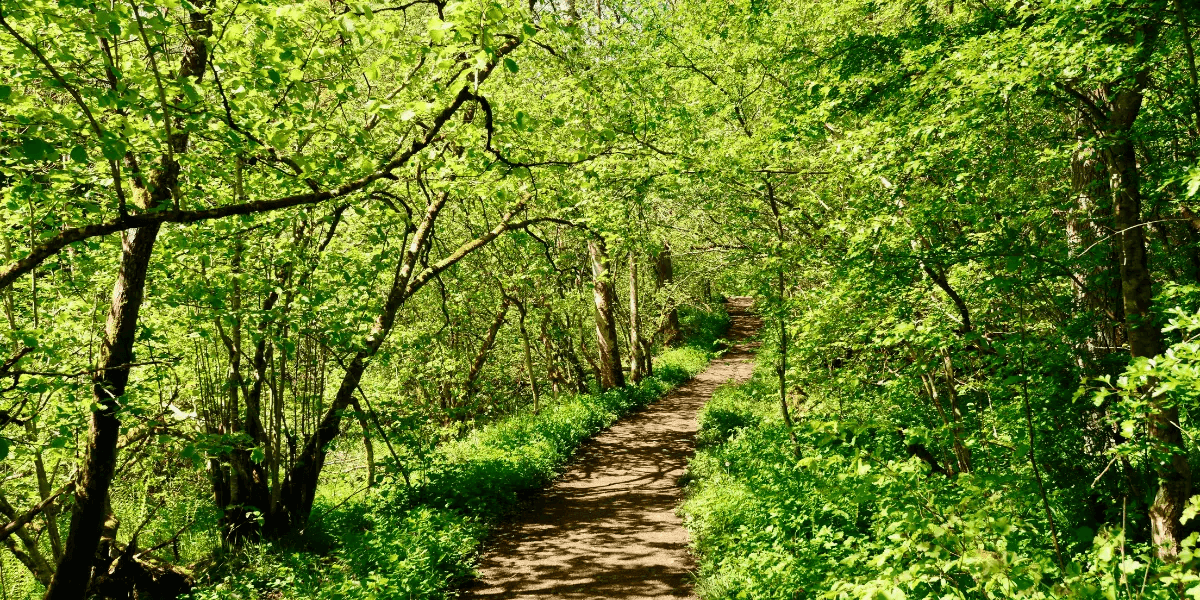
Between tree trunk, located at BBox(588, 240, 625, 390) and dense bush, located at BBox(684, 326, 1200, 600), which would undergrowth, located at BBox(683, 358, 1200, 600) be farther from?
tree trunk, located at BBox(588, 240, 625, 390)

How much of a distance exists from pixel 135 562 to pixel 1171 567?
10.4m

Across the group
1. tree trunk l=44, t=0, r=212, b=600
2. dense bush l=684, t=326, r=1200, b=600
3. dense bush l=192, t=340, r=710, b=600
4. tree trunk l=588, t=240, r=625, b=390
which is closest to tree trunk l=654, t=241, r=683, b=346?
tree trunk l=588, t=240, r=625, b=390

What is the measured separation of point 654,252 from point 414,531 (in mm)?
6301

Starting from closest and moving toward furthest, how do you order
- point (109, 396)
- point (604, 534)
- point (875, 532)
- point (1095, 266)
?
point (109, 396) → point (1095, 266) → point (875, 532) → point (604, 534)

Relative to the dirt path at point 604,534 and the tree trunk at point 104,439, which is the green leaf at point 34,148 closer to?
the tree trunk at point 104,439

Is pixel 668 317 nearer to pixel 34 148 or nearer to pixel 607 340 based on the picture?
pixel 607 340

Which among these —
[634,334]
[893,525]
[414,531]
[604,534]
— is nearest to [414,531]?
[414,531]

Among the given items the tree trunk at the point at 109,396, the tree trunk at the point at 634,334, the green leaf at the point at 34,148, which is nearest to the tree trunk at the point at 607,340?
the tree trunk at the point at 634,334

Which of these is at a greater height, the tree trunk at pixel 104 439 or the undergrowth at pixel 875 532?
the tree trunk at pixel 104 439

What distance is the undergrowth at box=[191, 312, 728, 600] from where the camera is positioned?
700 cm

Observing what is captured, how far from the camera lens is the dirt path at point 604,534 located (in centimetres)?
727

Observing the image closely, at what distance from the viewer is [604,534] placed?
8.78 metres

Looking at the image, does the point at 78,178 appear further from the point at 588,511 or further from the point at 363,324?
the point at 588,511

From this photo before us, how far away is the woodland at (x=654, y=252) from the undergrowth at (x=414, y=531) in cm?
7
